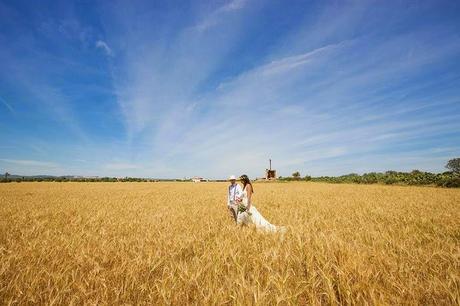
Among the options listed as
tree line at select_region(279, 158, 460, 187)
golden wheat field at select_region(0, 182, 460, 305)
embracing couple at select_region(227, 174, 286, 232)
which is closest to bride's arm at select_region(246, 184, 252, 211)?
embracing couple at select_region(227, 174, 286, 232)

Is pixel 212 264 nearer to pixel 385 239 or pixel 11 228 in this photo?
pixel 385 239

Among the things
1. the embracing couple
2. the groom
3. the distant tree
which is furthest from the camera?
the distant tree

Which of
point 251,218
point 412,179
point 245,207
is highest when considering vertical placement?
point 412,179

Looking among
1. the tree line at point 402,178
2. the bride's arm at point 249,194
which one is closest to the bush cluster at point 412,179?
the tree line at point 402,178

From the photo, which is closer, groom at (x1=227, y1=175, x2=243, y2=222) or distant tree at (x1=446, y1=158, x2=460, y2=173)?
groom at (x1=227, y1=175, x2=243, y2=222)

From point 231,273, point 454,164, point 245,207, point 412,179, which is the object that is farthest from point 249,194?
point 454,164

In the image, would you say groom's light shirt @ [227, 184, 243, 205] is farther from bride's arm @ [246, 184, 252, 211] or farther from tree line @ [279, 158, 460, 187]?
tree line @ [279, 158, 460, 187]

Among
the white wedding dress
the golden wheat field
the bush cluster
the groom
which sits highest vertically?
the bush cluster

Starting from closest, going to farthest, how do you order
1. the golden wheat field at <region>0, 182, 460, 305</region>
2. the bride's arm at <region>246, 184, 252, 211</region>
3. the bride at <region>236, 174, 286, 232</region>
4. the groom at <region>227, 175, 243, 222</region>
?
1. the golden wheat field at <region>0, 182, 460, 305</region>
2. the bride at <region>236, 174, 286, 232</region>
3. the bride's arm at <region>246, 184, 252, 211</region>
4. the groom at <region>227, 175, 243, 222</region>

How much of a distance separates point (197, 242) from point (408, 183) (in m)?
46.1

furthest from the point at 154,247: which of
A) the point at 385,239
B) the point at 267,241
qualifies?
the point at 385,239

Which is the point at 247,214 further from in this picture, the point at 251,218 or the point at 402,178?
the point at 402,178

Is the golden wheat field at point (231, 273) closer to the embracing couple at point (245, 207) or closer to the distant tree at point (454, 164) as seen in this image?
the embracing couple at point (245, 207)

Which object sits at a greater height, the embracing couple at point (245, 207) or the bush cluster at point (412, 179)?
the bush cluster at point (412, 179)
